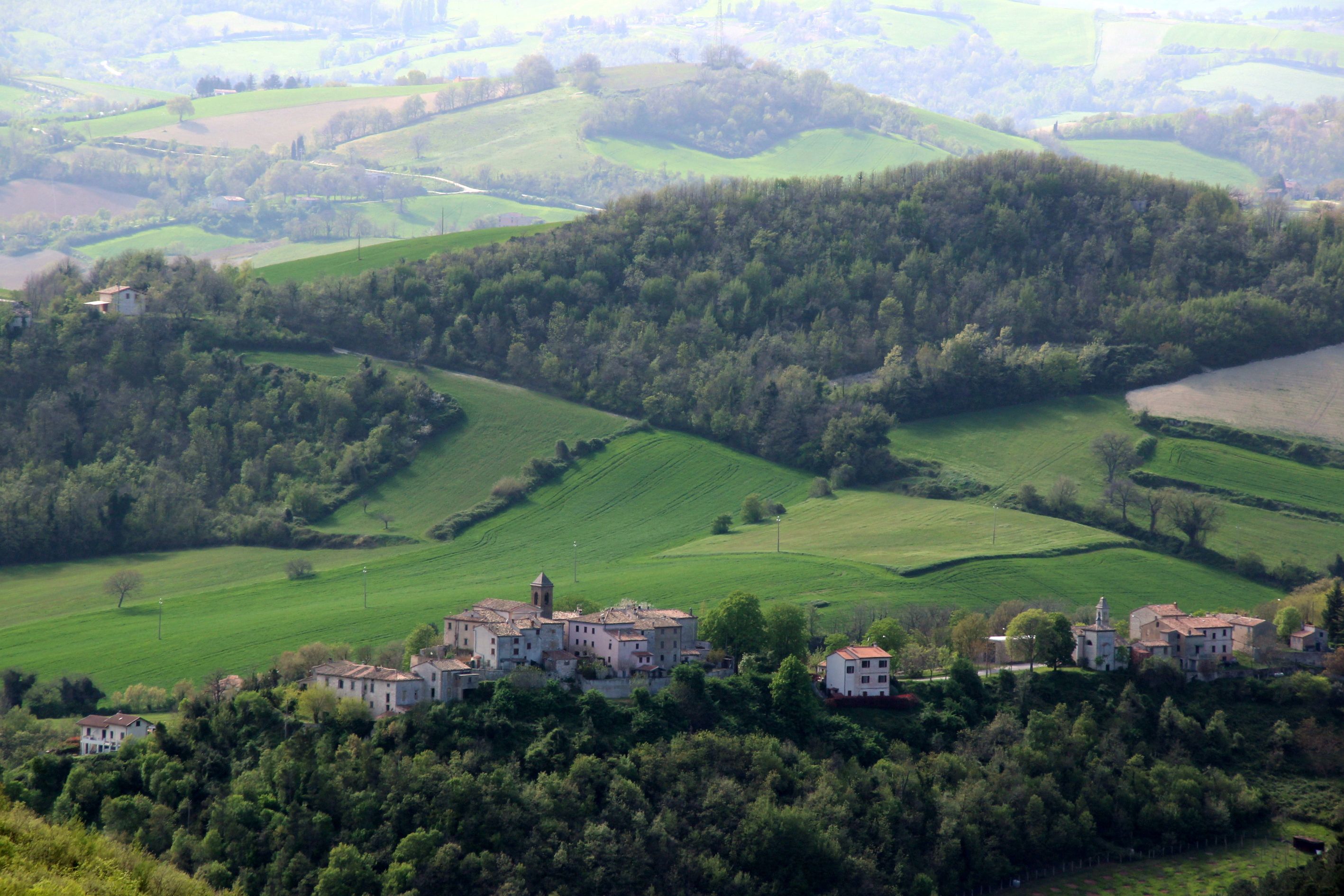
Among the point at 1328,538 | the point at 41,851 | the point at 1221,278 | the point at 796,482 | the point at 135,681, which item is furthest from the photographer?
the point at 1221,278

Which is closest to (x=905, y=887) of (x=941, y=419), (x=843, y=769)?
(x=843, y=769)

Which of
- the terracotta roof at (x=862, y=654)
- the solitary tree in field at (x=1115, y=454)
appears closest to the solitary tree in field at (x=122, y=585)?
the terracotta roof at (x=862, y=654)

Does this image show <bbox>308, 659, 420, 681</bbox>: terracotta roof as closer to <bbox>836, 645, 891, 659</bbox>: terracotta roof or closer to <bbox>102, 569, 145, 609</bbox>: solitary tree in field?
<bbox>836, 645, 891, 659</bbox>: terracotta roof

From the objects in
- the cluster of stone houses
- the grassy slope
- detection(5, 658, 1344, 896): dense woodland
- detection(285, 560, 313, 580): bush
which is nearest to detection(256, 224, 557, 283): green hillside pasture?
detection(285, 560, 313, 580): bush

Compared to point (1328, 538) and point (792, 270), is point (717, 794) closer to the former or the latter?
point (1328, 538)

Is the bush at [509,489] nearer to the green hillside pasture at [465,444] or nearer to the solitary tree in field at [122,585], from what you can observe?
the green hillside pasture at [465,444]

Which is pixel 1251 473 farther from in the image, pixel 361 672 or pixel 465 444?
pixel 361 672

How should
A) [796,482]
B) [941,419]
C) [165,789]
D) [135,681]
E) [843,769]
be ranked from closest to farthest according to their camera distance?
1. [165,789]
2. [843,769]
3. [135,681]
4. [796,482]
5. [941,419]
